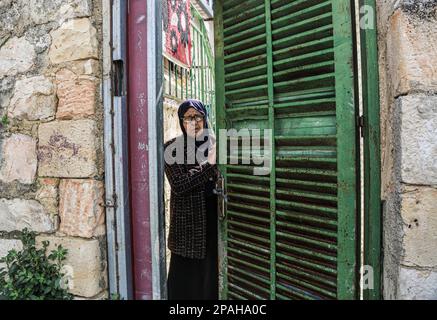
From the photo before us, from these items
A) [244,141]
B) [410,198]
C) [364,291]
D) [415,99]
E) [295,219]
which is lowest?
[364,291]

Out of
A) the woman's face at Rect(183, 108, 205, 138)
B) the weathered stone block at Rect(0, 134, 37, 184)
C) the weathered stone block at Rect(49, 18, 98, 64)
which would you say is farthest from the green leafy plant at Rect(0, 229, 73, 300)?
the woman's face at Rect(183, 108, 205, 138)

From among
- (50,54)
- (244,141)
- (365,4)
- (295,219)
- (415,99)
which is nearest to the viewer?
(415,99)

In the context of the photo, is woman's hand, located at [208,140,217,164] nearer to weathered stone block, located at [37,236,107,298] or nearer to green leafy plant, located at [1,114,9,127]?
weathered stone block, located at [37,236,107,298]

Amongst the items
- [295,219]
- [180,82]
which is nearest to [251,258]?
[295,219]

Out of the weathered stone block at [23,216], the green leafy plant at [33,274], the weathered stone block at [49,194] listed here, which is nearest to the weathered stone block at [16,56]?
the weathered stone block at [49,194]

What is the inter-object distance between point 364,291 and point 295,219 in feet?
1.31

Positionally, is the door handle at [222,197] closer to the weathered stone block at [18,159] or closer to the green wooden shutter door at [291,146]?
the green wooden shutter door at [291,146]

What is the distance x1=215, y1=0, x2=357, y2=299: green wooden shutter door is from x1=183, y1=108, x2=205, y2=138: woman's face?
559mm

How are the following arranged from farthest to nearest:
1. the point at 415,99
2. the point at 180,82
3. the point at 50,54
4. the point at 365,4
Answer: the point at 180,82, the point at 50,54, the point at 365,4, the point at 415,99

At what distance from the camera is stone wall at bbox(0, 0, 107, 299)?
149cm

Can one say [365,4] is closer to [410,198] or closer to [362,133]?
[362,133]

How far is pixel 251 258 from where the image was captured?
146 centimetres

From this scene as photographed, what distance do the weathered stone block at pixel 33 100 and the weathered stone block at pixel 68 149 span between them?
9 centimetres

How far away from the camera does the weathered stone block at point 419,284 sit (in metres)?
1.00
